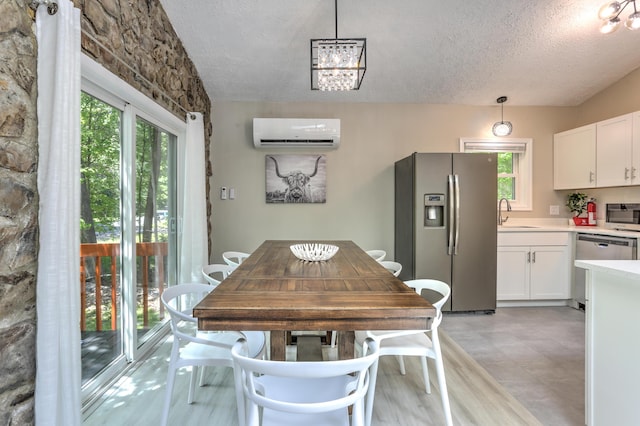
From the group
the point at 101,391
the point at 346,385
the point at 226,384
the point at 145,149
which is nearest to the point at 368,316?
the point at 346,385

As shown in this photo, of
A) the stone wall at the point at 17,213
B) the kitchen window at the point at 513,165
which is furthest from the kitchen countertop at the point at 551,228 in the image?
the stone wall at the point at 17,213

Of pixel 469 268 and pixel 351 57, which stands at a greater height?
pixel 351 57

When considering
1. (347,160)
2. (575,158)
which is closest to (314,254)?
(347,160)

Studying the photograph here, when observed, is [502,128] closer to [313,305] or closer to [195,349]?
[313,305]

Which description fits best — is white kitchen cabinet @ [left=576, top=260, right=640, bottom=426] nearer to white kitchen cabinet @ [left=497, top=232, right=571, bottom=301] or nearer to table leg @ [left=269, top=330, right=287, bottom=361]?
table leg @ [left=269, top=330, right=287, bottom=361]

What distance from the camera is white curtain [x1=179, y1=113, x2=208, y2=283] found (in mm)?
3131

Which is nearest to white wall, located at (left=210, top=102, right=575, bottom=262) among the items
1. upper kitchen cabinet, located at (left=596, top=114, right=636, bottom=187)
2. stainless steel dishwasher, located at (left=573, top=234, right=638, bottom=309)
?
upper kitchen cabinet, located at (left=596, top=114, right=636, bottom=187)

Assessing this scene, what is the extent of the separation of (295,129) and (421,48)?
155 centimetres

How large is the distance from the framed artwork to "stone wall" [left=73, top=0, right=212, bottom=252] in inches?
45.6

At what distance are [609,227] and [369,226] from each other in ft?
9.11

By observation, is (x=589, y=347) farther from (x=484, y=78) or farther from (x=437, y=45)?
(x=484, y=78)

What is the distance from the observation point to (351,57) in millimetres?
2098

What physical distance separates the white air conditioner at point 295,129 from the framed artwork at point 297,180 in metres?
0.27

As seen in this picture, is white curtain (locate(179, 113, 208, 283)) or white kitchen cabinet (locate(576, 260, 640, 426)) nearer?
white kitchen cabinet (locate(576, 260, 640, 426))
